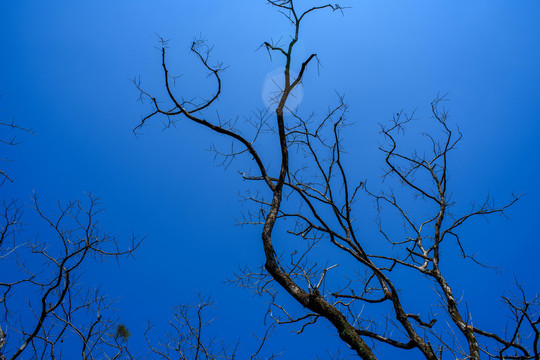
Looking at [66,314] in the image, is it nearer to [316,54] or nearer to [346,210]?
[346,210]

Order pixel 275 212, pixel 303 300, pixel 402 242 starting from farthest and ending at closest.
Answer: pixel 402 242 → pixel 275 212 → pixel 303 300

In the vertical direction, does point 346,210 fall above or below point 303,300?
above

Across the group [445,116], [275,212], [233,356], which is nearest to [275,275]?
[275,212]

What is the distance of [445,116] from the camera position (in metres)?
6.56

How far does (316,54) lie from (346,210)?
2.61m

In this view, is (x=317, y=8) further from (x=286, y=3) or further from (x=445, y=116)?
(x=445, y=116)

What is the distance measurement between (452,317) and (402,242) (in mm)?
2049

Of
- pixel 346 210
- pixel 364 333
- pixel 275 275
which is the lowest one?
pixel 364 333

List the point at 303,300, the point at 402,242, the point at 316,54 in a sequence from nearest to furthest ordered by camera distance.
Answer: the point at 303,300 < the point at 316,54 < the point at 402,242

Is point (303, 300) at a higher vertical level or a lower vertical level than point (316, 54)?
lower

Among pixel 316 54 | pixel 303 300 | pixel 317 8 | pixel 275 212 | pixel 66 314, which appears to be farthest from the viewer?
pixel 66 314

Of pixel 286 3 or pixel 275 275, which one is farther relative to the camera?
pixel 286 3

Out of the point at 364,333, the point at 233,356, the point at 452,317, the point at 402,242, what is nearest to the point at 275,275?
the point at 364,333

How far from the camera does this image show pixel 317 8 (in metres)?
4.90
